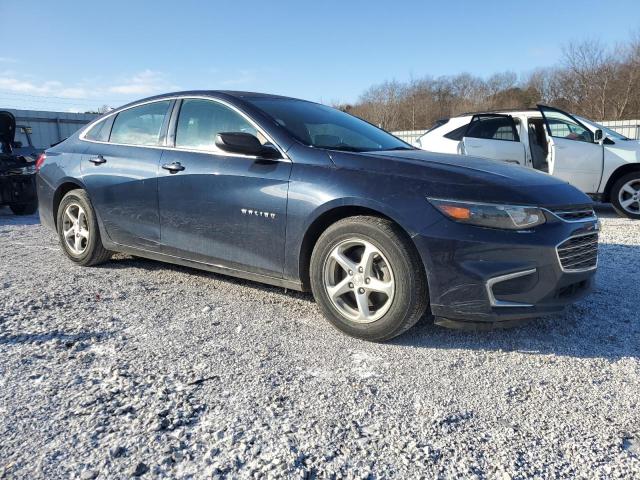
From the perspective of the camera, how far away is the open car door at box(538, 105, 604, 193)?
7.92 m

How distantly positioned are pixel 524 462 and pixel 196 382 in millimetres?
1532

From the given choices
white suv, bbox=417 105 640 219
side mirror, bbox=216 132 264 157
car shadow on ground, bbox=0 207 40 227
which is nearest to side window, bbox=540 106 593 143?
white suv, bbox=417 105 640 219

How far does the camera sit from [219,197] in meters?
3.62

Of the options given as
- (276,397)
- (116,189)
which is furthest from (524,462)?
(116,189)

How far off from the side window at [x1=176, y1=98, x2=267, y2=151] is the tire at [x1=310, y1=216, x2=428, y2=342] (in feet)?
3.66

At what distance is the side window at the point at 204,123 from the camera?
3750 mm

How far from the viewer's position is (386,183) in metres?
3.01

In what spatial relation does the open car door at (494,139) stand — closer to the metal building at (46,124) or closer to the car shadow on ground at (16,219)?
the car shadow on ground at (16,219)

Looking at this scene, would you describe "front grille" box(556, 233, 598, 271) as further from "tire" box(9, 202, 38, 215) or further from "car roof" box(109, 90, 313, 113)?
"tire" box(9, 202, 38, 215)

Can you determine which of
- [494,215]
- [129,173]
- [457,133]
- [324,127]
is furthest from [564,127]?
[129,173]

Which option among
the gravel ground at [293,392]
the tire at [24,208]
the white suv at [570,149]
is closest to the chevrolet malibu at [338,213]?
the gravel ground at [293,392]

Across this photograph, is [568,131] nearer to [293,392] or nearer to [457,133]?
[457,133]

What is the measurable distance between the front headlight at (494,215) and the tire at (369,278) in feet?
1.08

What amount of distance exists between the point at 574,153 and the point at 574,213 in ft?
18.4
